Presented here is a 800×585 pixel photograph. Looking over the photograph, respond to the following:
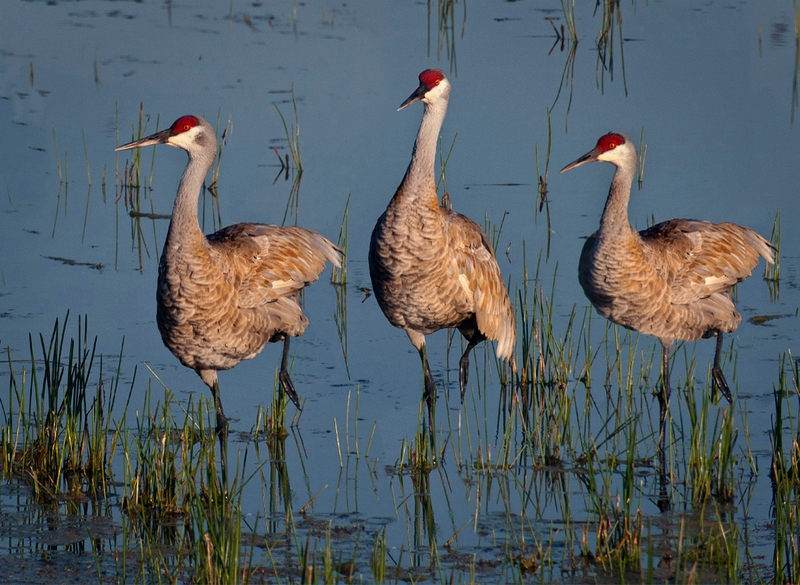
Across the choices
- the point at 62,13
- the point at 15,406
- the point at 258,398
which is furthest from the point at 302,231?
the point at 62,13

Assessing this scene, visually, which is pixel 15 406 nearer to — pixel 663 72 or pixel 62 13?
pixel 663 72

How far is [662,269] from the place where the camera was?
7742 mm

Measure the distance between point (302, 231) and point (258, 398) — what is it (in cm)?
106

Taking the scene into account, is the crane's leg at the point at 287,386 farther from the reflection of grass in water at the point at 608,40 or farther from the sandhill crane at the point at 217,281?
the reflection of grass in water at the point at 608,40

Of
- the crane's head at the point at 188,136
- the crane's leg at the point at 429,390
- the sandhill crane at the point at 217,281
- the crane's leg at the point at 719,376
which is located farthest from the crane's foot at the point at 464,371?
the crane's head at the point at 188,136

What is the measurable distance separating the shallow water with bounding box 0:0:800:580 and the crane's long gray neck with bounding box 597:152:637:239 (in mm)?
1047

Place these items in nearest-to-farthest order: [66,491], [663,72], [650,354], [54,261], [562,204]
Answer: [66,491] → [650,354] → [54,261] → [562,204] → [663,72]

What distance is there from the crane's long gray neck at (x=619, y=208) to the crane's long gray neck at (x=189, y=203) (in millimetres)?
2294

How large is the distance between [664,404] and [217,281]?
2.66 m

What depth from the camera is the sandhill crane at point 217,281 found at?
6895 mm

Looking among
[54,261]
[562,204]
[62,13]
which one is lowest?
[54,261]

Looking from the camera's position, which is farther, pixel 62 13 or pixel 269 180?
pixel 62 13

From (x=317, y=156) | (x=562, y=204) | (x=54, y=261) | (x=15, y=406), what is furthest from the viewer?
(x=317, y=156)

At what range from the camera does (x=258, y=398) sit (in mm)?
7867
